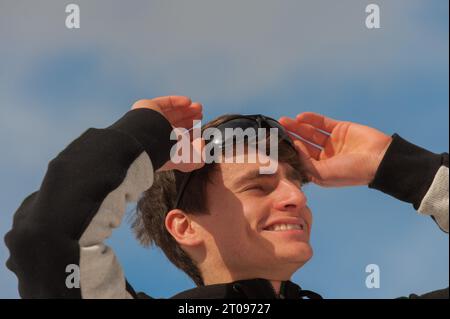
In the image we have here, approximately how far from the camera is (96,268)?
3.38 meters

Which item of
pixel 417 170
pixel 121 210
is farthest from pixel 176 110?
pixel 417 170

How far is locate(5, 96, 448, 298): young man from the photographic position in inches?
133

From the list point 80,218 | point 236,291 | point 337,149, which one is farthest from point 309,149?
point 80,218

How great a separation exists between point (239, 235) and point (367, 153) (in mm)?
1103

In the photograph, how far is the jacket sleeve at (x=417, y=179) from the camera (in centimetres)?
421

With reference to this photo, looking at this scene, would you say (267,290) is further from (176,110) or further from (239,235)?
(176,110)

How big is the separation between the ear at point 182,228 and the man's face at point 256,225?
77 mm

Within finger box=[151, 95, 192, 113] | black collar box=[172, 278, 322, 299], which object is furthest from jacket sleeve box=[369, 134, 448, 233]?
finger box=[151, 95, 192, 113]

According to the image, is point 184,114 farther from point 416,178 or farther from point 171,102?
point 416,178

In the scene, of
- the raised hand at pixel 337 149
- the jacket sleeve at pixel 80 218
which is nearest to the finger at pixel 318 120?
the raised hand at pixel 337 149

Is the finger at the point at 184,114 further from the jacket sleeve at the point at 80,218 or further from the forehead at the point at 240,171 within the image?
the jacket sleeve at the point at 80,218

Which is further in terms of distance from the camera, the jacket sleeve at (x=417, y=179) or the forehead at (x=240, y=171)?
the forehead at (x=240, y=171)

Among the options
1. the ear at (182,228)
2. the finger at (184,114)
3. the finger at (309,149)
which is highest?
the finger at (184,114)

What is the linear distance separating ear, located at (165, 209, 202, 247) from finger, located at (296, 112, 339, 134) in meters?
1.20
